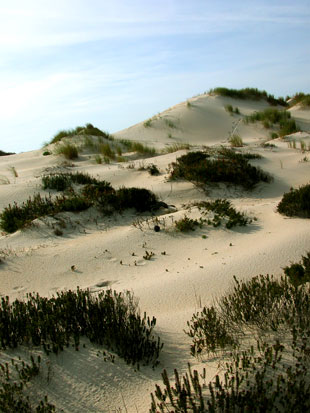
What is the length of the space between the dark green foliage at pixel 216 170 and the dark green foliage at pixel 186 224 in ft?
8.19

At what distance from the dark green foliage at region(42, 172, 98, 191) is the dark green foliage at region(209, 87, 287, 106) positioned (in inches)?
690

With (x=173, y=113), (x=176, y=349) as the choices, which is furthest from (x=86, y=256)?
(x=173, y=113)

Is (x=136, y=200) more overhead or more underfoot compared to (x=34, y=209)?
more underfoot

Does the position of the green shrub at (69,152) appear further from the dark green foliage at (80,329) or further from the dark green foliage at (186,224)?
the dark green foliage at (80,329)

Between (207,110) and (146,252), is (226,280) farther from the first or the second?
(207,110)

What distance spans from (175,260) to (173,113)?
59.2ft

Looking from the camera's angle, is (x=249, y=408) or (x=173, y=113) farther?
(x=173, y=113)

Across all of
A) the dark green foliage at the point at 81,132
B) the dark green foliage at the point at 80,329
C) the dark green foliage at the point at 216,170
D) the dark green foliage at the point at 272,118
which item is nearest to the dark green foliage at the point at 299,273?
the dark green foliage at the point at 80,329

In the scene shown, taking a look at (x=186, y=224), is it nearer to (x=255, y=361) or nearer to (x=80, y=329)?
(x=80, y=329)

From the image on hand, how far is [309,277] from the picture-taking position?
4.05m

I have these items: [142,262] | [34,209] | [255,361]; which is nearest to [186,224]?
[142,262]

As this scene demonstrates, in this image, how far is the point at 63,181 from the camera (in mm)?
9828

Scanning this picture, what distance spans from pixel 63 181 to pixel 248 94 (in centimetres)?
1887

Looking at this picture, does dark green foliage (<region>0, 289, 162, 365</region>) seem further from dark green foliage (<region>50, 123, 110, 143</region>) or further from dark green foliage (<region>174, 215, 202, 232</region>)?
dark green foliage (<region>50, 123, 110, 143</region>)
